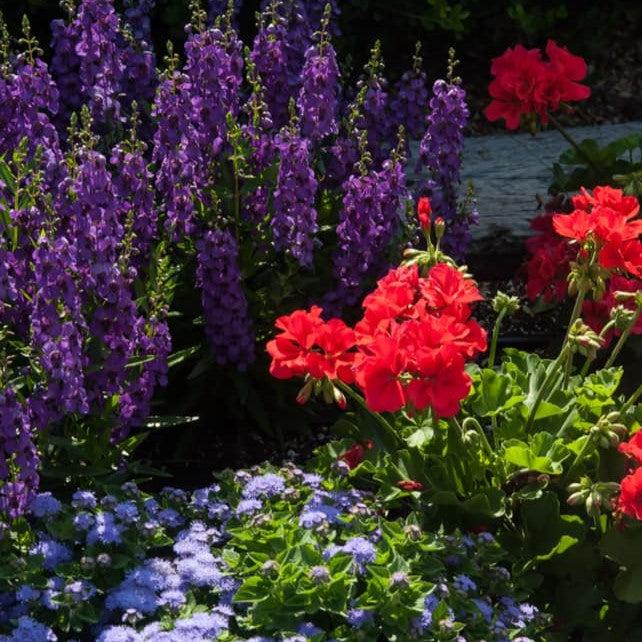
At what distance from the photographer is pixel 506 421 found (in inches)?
130

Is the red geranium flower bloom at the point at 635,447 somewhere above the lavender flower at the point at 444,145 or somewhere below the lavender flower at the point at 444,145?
below

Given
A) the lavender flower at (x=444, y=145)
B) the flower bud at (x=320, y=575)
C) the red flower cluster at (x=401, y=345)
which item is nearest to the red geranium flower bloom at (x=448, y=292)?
the red flower cluster at (x=401, y=345)

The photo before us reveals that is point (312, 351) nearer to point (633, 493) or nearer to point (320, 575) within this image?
point (320, 575)

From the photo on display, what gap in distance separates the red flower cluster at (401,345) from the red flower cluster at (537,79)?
120 cm

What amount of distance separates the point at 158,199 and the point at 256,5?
201cm

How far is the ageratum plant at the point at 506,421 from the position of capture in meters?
2.77

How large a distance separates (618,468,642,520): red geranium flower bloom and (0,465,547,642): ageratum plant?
1.08 ft

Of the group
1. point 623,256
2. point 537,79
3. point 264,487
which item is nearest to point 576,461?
point 623,256

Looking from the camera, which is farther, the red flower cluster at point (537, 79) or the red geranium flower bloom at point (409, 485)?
the red flower cluster at point (537, 79)

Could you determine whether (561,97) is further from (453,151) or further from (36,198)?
(36,198)

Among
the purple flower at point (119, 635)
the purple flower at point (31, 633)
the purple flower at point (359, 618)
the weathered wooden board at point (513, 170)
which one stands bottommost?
the purple flower at point (31, 633)

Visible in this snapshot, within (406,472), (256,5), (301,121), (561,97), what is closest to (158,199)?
(301,121)

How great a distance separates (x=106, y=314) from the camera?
3312 mm

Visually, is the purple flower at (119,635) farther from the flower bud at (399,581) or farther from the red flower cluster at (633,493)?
the red flower cluster at (633,493)
